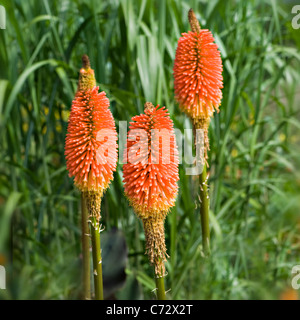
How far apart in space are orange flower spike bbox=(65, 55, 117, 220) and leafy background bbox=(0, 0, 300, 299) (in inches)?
7.3

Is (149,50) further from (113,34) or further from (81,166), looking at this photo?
(81,166)

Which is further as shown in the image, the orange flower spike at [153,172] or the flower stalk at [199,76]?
the flower stalk at [199,76]

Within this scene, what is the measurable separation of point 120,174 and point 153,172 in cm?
26

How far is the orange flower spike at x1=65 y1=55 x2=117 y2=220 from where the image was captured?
21.3 inches

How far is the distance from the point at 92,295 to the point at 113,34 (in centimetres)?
60

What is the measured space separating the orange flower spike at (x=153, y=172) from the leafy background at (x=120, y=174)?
0.15 m

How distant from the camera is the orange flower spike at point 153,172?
525mm

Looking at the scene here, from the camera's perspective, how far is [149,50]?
0.79m
